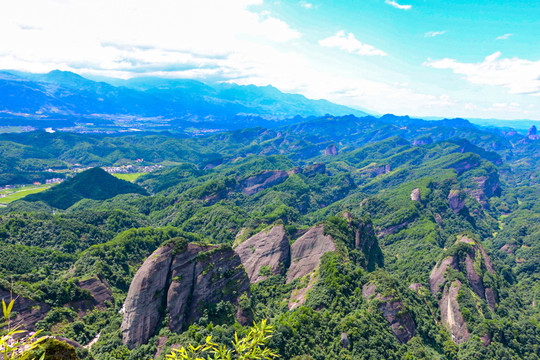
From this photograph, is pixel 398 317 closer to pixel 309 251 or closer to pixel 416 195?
pixel 309 251

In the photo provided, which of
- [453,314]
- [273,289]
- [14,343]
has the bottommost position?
[453,314]

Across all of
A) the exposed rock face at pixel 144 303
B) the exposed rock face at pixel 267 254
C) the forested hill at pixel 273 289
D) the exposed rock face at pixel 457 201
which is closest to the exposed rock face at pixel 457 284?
the forested hill at pixel 273 289

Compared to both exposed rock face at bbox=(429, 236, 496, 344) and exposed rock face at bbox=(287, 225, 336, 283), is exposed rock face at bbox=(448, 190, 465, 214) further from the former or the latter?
exposed rock face at bbox=(287, 225, 336, 283)

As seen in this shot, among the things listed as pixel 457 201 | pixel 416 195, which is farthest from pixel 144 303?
pixel 457 201

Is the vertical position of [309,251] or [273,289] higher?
[309,251]

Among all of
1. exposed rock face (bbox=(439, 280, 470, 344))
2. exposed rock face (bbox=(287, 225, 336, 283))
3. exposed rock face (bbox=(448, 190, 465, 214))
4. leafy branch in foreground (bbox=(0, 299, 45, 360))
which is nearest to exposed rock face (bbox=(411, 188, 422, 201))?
exposed rock face (bbox=(448, 190, 465, 214))

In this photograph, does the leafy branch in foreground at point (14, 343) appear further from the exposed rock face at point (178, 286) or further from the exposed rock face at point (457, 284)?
the exposed rock face at point (457, 284)
